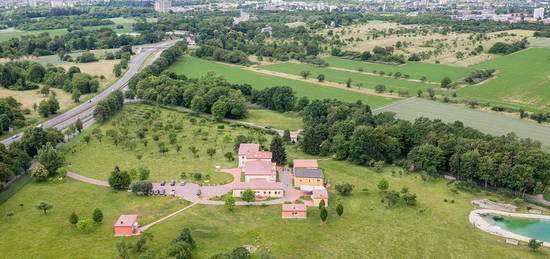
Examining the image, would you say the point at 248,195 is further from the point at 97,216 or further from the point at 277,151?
the point at 97,216

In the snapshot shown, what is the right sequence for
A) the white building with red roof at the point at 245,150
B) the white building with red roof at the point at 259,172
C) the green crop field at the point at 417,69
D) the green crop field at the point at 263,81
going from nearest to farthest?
the white building with red roof at the point at 259,172, the white building with red roof at the point at 245,150, the green crop field at the point at 263,81, the green crop field at the point at 417,69

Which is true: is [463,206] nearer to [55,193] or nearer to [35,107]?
[55,193]

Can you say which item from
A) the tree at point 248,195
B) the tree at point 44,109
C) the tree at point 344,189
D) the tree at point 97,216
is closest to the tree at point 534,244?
the tree at point 344,189

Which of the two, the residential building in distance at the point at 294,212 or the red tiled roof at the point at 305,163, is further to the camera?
the red tiled roof at the point at 305,163

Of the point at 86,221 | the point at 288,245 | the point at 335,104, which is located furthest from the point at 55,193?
the point at 335,104

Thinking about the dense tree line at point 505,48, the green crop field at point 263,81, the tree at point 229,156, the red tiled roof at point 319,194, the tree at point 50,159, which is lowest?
the red tiled roof at point 319,194

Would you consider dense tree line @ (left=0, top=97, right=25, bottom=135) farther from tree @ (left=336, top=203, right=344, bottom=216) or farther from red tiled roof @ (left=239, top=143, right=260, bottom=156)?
tree @ (left=336, top=203, right=344, bottom=216)

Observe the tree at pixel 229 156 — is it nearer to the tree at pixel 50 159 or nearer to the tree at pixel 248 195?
the tree at pixel 248 195
